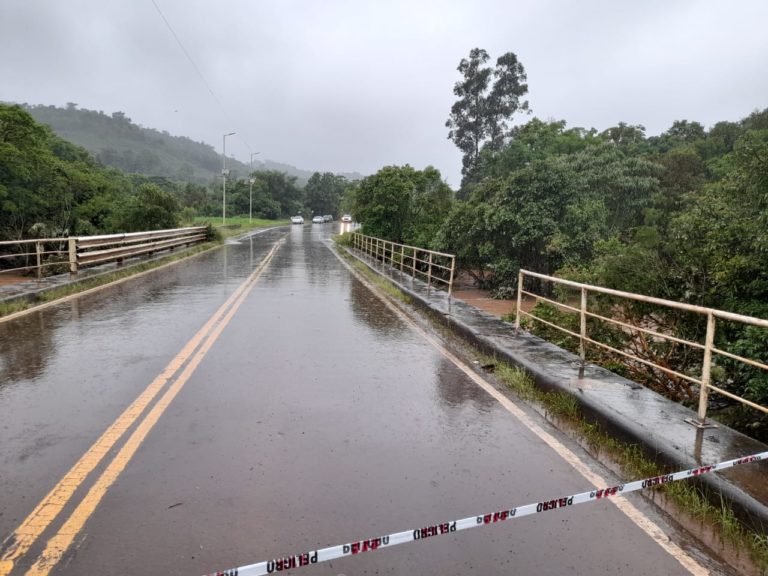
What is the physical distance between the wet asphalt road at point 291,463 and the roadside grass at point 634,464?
28cm

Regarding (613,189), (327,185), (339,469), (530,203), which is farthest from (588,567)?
(327,185)

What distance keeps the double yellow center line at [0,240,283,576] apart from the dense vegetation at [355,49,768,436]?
5.60 m

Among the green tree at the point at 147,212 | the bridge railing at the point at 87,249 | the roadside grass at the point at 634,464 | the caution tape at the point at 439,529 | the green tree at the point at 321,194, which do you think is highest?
the green tree at the point at 321,194

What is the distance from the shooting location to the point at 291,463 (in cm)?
392

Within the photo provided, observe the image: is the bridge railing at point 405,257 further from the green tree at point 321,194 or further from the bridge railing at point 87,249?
the green tree at point 321,194

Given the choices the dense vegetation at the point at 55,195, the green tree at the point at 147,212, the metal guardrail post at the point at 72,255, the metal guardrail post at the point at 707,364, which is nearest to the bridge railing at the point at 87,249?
the metal guardrail post at the point at 72,255

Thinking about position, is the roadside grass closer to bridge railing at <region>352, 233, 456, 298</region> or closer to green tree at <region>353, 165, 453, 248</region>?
bridge railing at <region>352, 233, 456, 298</region>

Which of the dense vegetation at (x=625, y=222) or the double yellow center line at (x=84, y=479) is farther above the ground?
the dense vegetation at (x=625, y=222)

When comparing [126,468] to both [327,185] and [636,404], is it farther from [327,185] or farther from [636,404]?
[327,185]

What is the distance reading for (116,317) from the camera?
9.38 m

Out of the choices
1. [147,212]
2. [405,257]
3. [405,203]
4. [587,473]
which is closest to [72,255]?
[405,257]

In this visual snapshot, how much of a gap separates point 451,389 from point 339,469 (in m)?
2.33

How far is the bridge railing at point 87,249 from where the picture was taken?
1350 centimetres

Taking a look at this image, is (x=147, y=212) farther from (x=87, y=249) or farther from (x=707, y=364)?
(x=707, y=364)
